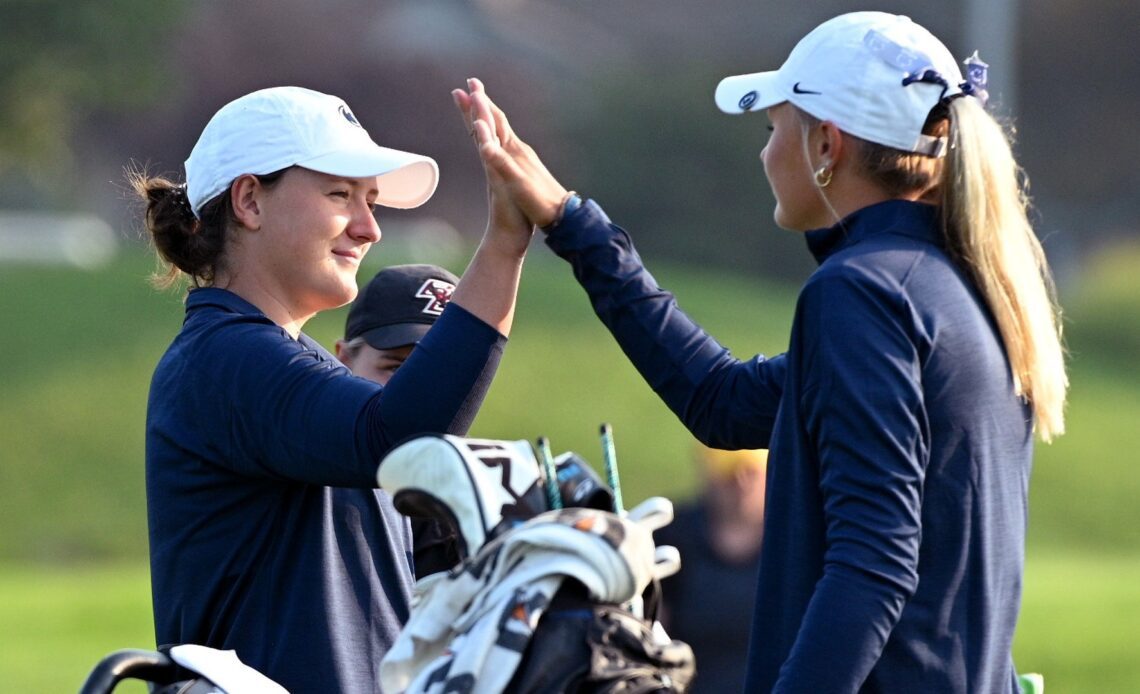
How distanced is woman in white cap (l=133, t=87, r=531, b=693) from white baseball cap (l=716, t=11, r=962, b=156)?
1.90 feet

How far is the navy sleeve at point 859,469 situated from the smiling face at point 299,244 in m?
1.04

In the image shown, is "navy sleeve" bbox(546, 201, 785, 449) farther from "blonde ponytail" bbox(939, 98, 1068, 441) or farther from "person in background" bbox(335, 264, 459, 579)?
"person in background" bbox(335, 264, 459, 579)

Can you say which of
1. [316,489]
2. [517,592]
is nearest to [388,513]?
[316,489]

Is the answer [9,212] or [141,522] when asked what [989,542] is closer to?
[141,522]

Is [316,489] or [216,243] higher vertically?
[216,243]

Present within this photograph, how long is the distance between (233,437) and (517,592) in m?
0.86

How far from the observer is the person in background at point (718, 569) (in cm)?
588

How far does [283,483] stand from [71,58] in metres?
25.9

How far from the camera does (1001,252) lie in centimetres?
292

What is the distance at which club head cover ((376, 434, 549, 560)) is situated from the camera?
8.25 feet

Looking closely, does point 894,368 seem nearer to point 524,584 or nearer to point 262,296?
point 524,584

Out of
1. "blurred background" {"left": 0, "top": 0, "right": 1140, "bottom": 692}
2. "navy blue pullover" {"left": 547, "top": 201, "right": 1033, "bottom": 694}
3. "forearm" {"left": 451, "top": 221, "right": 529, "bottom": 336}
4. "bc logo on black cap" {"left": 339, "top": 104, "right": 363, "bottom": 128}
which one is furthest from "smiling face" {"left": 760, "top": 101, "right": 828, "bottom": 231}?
"blurred background" {"left": 0, "top": 0, "right": 1140, "bottom": 692}

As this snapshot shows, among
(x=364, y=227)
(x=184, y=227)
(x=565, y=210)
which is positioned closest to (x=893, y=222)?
(x=565, y=210)

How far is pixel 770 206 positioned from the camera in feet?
133
